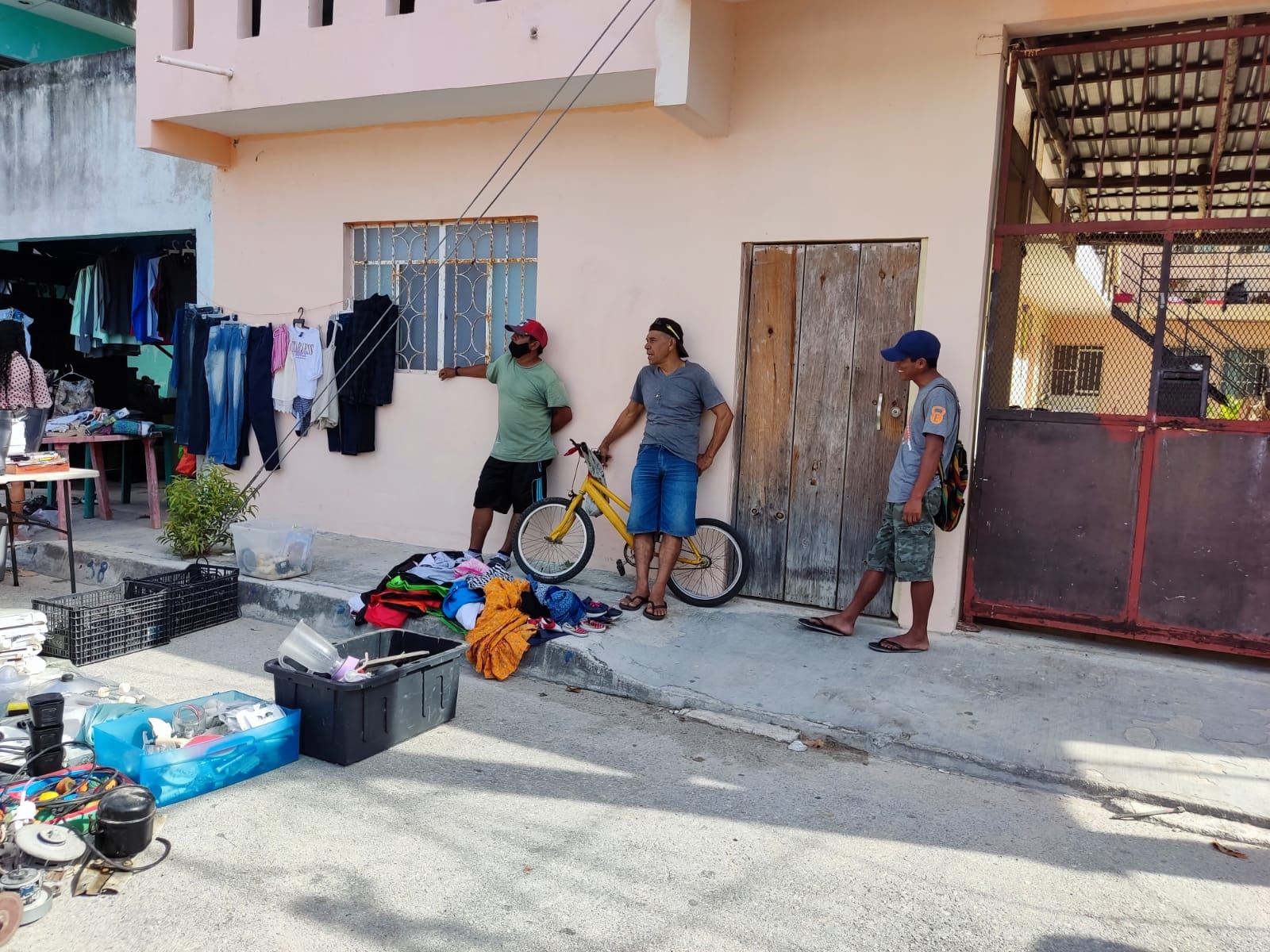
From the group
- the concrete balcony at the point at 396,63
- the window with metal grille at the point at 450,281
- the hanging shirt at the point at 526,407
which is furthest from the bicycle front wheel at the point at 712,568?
the concrete balcony at the point at 396,63

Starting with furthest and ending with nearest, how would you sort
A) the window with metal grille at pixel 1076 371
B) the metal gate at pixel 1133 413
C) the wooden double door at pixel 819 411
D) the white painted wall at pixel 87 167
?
the white painted wall at pixel 87 167 → the wooden double door at pixel 819 411 → the window with metal grille at pixel 1076 371 → the metal gate at pixel 1133 413

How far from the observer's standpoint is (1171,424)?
5637 mm

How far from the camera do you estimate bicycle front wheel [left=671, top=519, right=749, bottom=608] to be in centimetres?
658

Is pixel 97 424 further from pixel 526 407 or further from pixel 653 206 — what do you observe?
pixel 653 206

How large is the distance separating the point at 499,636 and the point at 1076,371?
12.6 ft

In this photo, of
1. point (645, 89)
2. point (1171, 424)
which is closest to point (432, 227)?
point (645, 89)

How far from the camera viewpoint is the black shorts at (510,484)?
24.0ft

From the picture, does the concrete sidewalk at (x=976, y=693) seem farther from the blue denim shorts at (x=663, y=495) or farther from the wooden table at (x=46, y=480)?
the wooden table at (x=46, y=480)

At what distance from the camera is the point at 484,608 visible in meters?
5.96

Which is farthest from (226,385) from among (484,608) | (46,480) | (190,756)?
(190,756)

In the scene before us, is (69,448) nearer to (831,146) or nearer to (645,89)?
(645,89)

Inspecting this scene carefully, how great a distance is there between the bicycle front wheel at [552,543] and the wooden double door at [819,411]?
1.14 meters

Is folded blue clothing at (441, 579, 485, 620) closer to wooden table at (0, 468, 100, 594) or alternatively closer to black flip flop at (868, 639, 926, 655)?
black flip flop at (868, 639, 926, 655)

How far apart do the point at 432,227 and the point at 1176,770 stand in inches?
256
